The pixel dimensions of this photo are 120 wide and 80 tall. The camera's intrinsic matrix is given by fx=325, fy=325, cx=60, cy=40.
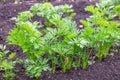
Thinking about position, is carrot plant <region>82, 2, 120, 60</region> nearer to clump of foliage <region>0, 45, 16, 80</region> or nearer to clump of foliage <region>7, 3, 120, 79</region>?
clump of foliage <region>7, 3, 120, 79</region>

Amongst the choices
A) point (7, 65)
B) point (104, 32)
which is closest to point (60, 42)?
point (104, 32)

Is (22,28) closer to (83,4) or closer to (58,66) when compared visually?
(58,66)

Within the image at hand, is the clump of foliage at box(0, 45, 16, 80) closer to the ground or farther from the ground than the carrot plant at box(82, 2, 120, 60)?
closer to the ground

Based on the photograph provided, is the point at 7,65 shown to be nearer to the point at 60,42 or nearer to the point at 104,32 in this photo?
the point at 60,42

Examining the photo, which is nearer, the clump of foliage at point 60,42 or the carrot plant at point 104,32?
the clump of foliage at point 60,42

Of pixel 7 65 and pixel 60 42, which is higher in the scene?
pixel 60 42

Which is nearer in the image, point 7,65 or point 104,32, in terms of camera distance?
point 7,65

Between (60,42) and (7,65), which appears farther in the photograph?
(60,42)

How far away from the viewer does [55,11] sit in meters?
3.85

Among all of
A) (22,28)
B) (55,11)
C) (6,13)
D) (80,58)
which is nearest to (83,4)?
(6,13)

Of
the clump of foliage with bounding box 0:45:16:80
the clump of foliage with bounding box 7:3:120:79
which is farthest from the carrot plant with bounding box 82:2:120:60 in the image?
the clump of foliage with bounding box 0:45:16:80

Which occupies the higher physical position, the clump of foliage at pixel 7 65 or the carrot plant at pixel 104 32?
the carrot plant at pixel 104 32

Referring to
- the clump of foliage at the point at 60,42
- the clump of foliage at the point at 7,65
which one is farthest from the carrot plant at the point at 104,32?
the clump of foliage at the point at 7,65

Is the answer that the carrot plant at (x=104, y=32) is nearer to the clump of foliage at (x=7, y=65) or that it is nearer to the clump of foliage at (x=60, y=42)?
the clump of foliage at (x=60, y=42)
